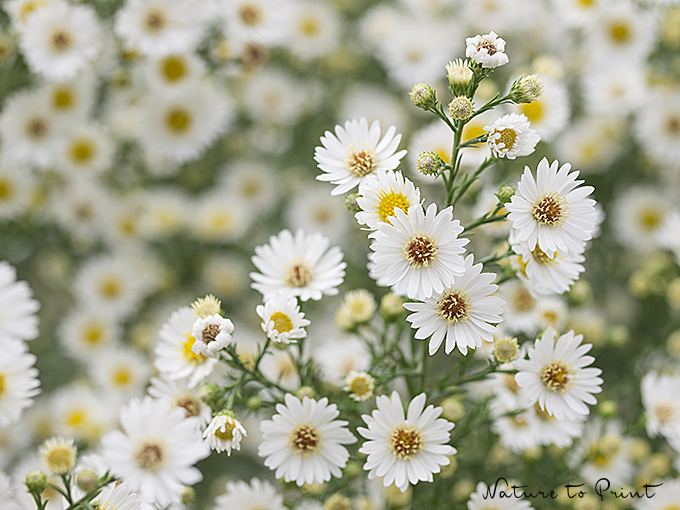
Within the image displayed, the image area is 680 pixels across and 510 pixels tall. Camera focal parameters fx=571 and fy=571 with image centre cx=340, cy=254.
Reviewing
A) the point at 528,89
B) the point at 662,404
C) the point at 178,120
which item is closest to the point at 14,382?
the point at 178,120

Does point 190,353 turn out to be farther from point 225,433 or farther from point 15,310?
point 15,310

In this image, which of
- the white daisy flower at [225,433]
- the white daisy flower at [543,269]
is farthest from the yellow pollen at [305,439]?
the white daisy flower at [543,269]

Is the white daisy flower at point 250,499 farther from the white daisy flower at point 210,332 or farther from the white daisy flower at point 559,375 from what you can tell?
the white daisy flower at point 559,375

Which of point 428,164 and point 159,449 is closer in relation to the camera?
point 428,164

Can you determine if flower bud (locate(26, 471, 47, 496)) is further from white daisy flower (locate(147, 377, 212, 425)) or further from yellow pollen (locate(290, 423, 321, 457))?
yellow pollen (locate(290, 423, 321, 457))

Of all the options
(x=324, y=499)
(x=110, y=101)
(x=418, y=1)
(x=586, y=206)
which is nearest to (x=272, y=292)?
(x=324, y=499)
